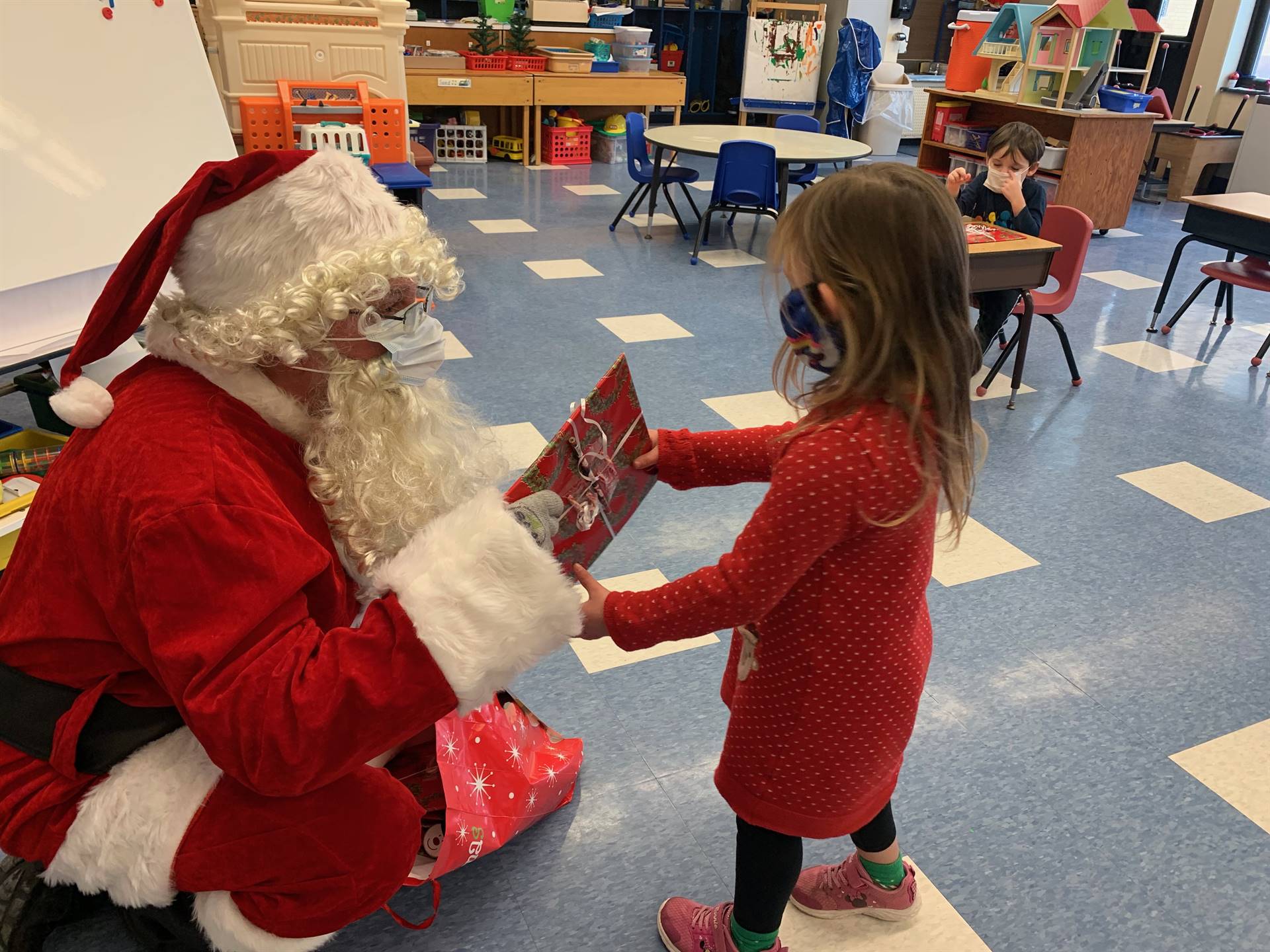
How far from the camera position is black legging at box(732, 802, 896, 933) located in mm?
1281

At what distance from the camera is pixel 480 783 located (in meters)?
1.54

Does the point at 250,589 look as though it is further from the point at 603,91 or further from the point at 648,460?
the point at 603,91

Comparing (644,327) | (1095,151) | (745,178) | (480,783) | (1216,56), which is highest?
(1216,56)

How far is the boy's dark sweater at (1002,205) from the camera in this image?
374cm

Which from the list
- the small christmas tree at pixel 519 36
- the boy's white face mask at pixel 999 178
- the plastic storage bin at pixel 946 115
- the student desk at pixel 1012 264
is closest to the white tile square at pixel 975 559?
the student desk at pixel 1012 264

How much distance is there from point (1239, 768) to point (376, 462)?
1901mm

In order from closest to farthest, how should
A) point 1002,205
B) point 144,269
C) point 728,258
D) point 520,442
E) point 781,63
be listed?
point 144,269 < point 520,442 < point 1002,205 < point 728,258 < point 781,63

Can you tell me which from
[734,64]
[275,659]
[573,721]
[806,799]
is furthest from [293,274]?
[734,64]

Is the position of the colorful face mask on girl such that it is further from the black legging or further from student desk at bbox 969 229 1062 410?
student desk at bbox 969 229 1062 410

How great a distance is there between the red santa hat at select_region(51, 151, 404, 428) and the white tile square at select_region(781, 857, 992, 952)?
4.23 feet

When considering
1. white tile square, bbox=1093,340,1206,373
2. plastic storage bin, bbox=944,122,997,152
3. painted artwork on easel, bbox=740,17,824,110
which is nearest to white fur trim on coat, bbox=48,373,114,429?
white tile square, bbox=1093,340,1206,373

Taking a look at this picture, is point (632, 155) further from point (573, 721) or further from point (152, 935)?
point (152, 935)

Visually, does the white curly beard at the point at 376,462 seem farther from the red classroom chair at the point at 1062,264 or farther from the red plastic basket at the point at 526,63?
the red plastic basket at the point at 526,63

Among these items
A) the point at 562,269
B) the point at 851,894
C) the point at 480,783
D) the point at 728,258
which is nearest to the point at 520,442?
the point at 480,783
